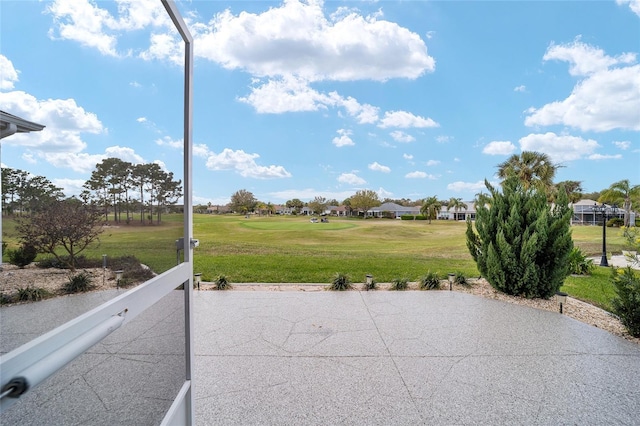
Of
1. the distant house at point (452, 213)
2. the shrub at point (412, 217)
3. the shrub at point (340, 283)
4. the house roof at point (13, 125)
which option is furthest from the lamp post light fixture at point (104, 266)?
the distant house at point (452, 213)

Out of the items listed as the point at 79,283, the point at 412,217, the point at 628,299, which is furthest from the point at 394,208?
the point at 79,283

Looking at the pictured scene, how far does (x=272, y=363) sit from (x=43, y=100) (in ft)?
7.81

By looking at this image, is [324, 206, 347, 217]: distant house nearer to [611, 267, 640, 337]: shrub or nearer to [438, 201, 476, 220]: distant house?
[438, 201, 476, 220]: distant house

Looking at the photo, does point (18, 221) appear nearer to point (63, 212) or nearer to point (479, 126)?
point (63, 212)

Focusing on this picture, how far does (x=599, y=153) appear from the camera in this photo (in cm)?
1144

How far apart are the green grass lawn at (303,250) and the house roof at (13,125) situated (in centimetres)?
17

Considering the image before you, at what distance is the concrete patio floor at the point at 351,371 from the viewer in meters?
0.85

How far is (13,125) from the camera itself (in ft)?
1.95

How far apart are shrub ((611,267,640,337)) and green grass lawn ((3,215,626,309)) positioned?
62 centimetres

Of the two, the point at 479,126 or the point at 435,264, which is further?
the point at 479,126

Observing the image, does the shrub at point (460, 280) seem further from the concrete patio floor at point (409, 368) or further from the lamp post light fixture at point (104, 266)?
the lamp post light fixture at point (104, 266)

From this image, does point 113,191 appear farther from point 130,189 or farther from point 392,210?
point 392,210

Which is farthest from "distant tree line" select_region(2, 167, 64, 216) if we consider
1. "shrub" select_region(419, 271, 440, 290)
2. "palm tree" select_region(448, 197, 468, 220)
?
"palm tree" select_region(448, 197, 468, 220)

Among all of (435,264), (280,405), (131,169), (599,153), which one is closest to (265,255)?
(435,264)
